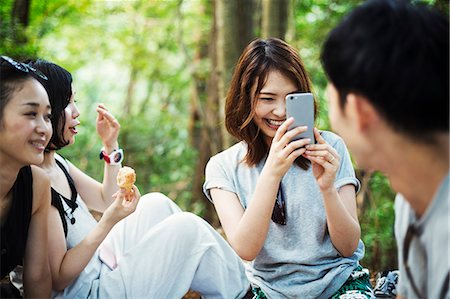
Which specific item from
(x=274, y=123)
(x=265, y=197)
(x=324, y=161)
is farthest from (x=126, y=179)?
(x=324, y=161)

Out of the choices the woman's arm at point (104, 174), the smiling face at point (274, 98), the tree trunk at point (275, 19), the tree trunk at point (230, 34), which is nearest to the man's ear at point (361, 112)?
the smiling face at point (274, 98)

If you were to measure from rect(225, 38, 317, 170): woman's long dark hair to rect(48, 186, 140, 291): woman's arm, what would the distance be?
568 mm

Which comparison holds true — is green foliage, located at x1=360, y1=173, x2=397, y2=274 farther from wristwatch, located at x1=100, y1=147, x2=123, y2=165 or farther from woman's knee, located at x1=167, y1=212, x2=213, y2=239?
wristwatch, located at x1=100, y1=147, x2=123, y2=165

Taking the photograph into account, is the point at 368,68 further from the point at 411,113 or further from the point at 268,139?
the point at 268,139

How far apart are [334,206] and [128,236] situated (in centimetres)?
94

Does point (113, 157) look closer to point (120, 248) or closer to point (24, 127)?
point (120, 248)

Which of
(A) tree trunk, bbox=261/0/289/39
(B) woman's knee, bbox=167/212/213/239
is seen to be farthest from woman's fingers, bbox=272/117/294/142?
(A) tree trunk, bbox=261/0/289/39

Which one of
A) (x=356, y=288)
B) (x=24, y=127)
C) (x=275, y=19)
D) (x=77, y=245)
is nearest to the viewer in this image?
(x=24, y=127)

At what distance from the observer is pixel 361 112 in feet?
5.05

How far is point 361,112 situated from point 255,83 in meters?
0.97

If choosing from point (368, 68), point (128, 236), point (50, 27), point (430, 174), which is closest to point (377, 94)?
point (368, 68)

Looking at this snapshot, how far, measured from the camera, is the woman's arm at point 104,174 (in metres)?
2.78

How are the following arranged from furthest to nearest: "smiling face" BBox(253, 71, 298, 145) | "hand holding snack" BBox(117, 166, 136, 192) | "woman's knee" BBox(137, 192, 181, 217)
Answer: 1. "woman's knee" BBox(137, 192, 181, 217)
2. "smiling face" BBox(253, 71, 298, 145)
3. "hand holding snack" BBox(117, 166, 136, 192)

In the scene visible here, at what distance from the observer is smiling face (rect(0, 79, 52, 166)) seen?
2.03m
